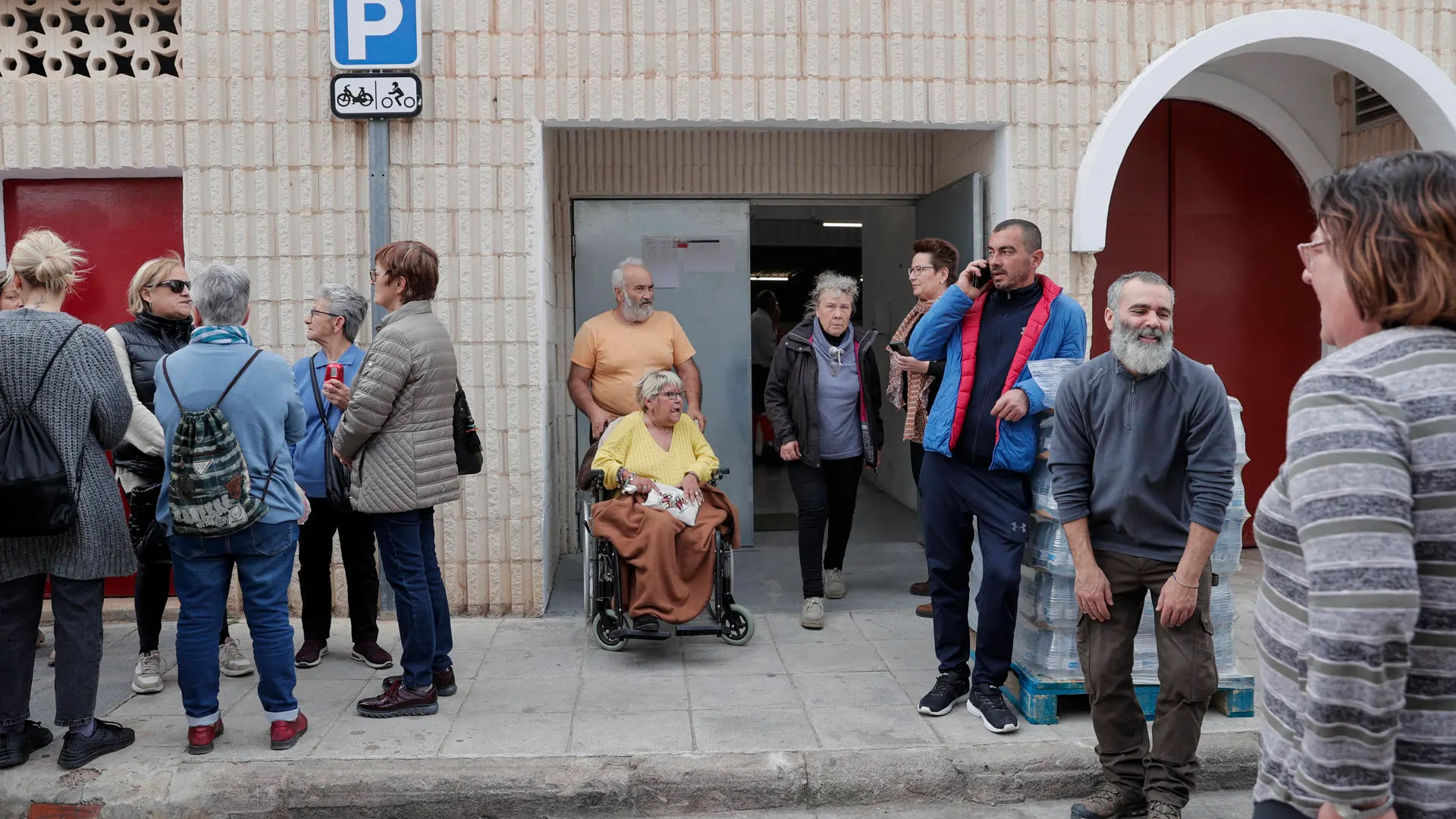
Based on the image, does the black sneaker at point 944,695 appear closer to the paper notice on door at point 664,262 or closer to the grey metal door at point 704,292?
the grey metal door at point 704,292

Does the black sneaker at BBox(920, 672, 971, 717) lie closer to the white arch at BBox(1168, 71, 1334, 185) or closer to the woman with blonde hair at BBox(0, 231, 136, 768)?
the woman with blonde hair at BBox(0, 231, 136, 768)

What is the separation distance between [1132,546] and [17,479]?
3.66 m

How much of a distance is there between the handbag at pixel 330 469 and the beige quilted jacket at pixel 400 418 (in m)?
0.59

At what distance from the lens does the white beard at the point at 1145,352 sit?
338 centimetres

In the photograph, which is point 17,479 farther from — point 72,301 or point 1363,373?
point 1363,373

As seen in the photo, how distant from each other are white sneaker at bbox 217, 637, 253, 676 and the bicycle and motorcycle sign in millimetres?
2649

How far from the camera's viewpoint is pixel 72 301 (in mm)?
5781

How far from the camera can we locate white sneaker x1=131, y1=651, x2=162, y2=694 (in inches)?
182

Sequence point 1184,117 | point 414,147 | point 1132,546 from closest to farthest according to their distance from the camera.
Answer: point 1132,546 → point 414,147 → point 1184,117

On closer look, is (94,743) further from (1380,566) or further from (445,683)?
(1380,566)

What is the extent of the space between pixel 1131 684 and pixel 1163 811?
0.39 meters

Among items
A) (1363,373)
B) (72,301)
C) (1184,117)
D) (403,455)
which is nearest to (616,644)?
(403,455)

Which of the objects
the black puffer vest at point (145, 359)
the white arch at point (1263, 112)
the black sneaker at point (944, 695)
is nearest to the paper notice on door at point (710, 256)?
the white arch at point (1263, 112)

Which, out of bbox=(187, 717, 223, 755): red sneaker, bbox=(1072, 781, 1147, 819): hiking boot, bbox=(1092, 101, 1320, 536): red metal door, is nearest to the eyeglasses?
bbox=(1072, 781, 1147, 819): hiking boot
